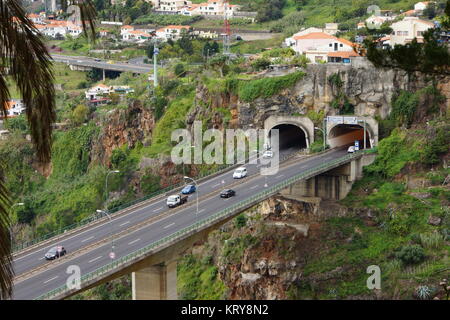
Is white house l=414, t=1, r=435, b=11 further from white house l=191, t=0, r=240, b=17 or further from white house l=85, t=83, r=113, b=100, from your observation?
white house l=191, t=0, r=240, b=17

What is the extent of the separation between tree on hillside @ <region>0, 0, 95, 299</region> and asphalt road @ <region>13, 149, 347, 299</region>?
24343mm

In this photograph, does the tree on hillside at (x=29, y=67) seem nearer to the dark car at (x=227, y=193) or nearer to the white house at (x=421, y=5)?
the dark car at (x=227, y=193)

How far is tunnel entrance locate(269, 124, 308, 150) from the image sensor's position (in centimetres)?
6812

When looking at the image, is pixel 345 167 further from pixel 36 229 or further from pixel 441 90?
pixel 36 229

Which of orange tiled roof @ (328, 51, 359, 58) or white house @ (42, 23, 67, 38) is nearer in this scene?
orange tiled roof @ (328, 51, 359, 58)

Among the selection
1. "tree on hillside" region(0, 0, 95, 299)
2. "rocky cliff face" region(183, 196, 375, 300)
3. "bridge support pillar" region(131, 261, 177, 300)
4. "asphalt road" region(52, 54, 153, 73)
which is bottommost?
"rocky cliff face" region(183, 196, 375, 300)

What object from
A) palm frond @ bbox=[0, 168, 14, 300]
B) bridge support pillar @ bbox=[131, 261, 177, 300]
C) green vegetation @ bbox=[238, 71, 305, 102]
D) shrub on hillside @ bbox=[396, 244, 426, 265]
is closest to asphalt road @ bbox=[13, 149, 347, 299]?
bridge support pillar @ bbox=[131, 261, 177, 300]

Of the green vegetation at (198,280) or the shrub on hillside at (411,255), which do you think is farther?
the green vegetation at (198,280)

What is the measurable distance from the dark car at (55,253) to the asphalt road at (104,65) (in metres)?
59.6

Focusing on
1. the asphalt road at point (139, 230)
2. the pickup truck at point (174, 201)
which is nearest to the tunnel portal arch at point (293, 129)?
the asphalt road at point (139, 230)

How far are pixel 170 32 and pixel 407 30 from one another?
175 ft

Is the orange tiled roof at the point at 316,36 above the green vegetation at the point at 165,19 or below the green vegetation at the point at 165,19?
above

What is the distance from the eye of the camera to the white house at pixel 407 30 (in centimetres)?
7114
